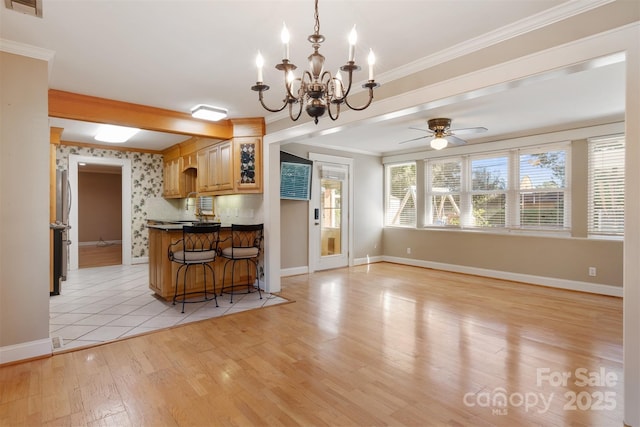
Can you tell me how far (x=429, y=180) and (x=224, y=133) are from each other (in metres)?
4.06

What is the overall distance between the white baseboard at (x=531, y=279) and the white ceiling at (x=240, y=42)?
2.48 meters

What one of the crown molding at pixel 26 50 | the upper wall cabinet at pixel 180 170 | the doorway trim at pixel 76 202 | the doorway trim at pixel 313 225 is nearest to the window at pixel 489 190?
the doorway trim at pixel 313 225

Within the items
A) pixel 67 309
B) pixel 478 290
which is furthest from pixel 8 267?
pixel 478 290

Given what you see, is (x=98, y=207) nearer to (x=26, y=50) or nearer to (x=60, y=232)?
(x=60, y=232)

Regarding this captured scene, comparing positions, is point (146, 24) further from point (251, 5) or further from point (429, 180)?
point (429, 180)

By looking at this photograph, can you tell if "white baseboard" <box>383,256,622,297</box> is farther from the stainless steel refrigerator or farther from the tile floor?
the stainless steel refrigerator

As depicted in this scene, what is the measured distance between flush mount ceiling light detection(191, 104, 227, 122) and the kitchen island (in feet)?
4.69

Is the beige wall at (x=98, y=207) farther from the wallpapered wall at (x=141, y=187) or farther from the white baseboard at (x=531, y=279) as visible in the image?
the white baseboard at (x=531, y=279)

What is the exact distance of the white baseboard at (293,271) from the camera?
5869mm

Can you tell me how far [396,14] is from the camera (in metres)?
2.21

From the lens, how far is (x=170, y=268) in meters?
4.27

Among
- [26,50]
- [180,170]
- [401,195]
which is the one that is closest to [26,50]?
[26,50]

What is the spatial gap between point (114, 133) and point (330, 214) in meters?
3.94

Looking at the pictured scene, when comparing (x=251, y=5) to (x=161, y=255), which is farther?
(x=161, y=255)
